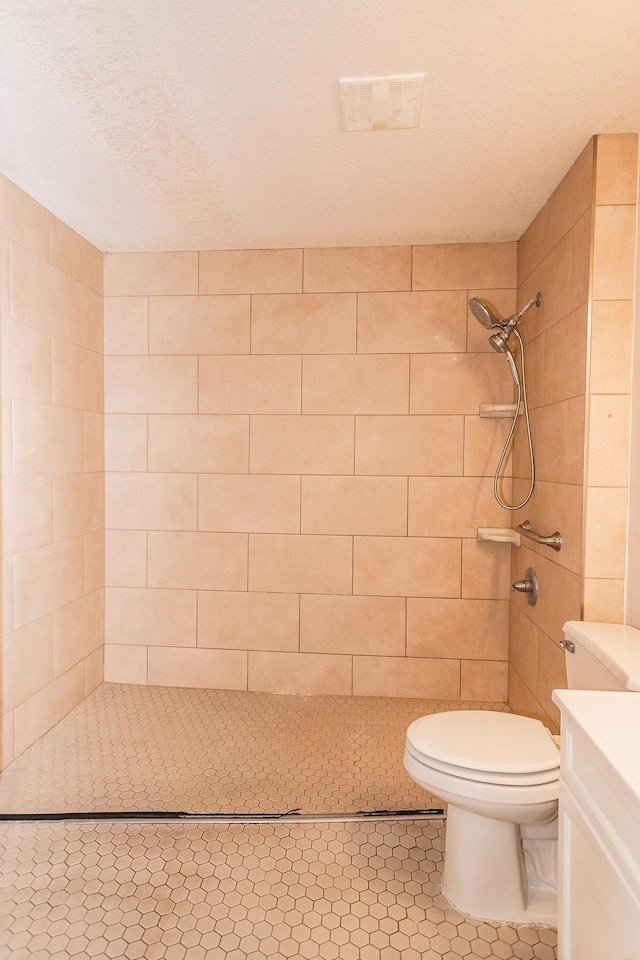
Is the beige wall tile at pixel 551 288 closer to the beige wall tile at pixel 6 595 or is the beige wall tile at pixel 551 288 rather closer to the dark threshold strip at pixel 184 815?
the dark threshold strip at pixel 184 815

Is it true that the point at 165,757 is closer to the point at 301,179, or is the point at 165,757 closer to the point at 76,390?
the point at 76,390

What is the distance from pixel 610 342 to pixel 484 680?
5.83 ft

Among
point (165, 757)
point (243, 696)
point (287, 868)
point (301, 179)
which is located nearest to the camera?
point (287, 868)

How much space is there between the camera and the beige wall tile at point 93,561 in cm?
302

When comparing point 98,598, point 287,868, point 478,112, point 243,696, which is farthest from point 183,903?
point 478,112

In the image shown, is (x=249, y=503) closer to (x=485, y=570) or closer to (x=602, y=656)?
(x=485, y=570)

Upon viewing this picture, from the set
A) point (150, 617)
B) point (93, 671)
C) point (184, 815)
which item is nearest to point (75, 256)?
point (150, 617)

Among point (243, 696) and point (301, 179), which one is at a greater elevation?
point (301, 179)

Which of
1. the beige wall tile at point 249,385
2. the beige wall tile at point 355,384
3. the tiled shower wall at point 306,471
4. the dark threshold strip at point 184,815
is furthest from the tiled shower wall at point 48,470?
the beige wall tile at point 355,384

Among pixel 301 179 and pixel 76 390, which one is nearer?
pixel 301 179

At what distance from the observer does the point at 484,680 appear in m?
3.04

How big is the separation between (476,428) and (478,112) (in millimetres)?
1451

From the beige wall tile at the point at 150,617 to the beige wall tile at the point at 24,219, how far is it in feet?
5.54

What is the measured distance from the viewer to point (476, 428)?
2.99m
